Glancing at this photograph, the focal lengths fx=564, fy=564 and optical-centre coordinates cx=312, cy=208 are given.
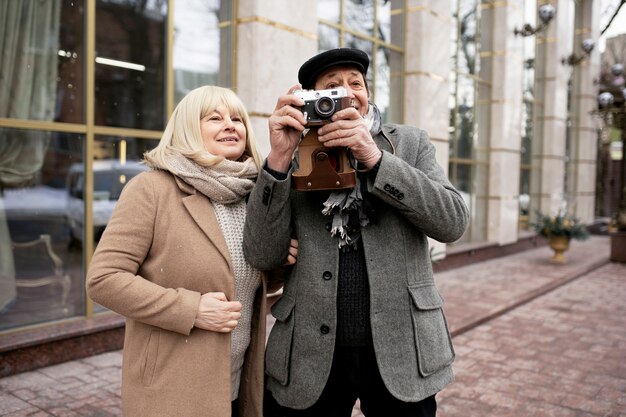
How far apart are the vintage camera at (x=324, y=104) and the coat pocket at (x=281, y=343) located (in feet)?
2.18

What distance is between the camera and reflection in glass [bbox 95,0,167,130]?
226 inches

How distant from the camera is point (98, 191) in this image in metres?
5.70

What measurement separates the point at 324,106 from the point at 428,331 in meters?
0.85

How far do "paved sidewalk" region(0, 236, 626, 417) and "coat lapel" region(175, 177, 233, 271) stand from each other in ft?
7.64

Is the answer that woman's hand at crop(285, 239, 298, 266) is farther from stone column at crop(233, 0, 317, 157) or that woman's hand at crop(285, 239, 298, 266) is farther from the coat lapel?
stone column at crop(233, 0, 317, 157)

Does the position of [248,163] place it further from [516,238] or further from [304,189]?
[516,238]

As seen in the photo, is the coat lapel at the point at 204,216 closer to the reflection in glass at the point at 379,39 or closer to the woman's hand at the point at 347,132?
the woman's hand at the point at 347,132

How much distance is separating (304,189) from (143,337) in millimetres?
764

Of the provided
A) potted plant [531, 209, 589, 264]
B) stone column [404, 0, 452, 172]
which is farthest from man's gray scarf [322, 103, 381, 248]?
Result: potted plant [531, 209, 589, 264]

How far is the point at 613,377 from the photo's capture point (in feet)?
15.7

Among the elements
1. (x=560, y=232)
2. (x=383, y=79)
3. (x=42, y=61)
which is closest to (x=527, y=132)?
(x=560, y=232)

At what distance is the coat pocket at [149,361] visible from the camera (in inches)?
75.8

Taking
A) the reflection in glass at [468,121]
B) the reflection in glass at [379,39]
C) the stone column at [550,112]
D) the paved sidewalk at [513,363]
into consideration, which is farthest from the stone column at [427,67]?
the stone column at [550,112]

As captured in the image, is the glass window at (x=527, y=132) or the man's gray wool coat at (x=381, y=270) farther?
the glass window at (x=527, y=132)
